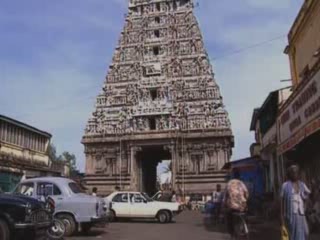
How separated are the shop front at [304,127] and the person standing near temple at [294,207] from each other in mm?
4844

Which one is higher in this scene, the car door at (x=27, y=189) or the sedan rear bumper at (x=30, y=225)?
the car door at (x=27, y=189)

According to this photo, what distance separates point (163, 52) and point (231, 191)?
128ft

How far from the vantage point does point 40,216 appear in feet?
35.7

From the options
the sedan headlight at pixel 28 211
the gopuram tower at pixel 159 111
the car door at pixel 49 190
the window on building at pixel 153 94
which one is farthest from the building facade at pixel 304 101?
the window on building at pixel 153 94

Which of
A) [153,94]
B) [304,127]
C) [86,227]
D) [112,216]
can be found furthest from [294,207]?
[153,94]

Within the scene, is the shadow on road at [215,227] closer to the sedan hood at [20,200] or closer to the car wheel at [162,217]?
the car wheel at [162,217]

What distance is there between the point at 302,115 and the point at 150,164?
122 feet

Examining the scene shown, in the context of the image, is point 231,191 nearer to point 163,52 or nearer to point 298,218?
point 298,218

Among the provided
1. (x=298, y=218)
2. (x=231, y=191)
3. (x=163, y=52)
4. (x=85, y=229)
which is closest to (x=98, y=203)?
(x=85, y=229)

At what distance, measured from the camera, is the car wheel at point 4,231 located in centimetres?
1007

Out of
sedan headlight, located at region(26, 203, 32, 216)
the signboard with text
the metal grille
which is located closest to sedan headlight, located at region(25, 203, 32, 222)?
sedan headlight, located at region(26, 203, 32, 216)

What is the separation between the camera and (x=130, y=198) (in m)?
23.0

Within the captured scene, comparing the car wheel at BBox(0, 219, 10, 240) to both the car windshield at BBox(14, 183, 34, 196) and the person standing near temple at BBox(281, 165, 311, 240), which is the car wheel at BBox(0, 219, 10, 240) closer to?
the car windshield at BBox(14, 183, 34, 196)

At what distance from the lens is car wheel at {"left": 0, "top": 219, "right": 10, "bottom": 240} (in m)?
10.1
